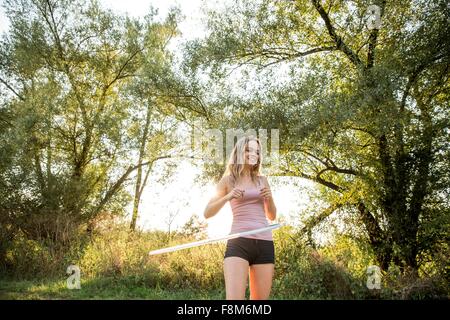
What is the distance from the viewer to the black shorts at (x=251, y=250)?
3.65m

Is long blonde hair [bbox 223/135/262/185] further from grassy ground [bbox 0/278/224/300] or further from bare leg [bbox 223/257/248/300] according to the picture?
grassy ground [bbox 0/278/224/300]

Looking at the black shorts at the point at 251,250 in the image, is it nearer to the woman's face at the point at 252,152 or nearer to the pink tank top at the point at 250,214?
the pink tank top at the point at 250,214

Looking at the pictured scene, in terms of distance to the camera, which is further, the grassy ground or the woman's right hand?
the grassy ground

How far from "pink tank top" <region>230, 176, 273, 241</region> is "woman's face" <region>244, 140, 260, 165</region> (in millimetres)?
237

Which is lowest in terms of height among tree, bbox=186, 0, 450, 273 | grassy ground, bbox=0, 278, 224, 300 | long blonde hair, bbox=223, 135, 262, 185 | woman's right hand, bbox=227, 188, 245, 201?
grassy ground, bbox=0, 278, 224, 300

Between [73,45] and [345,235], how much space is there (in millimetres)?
10871

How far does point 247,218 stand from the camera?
3.79 metres

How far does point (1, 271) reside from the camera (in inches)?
401

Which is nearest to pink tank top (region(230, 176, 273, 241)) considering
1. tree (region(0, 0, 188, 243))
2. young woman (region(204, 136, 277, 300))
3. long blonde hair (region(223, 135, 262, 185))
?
young woman (region(204, 136, 277, 300))

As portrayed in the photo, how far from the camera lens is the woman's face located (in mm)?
3977

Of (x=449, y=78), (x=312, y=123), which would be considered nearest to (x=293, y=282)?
(x=312, y=123)

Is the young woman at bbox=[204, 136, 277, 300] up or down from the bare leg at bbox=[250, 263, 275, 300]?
up

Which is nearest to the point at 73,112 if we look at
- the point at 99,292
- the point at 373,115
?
the point at 99,292
